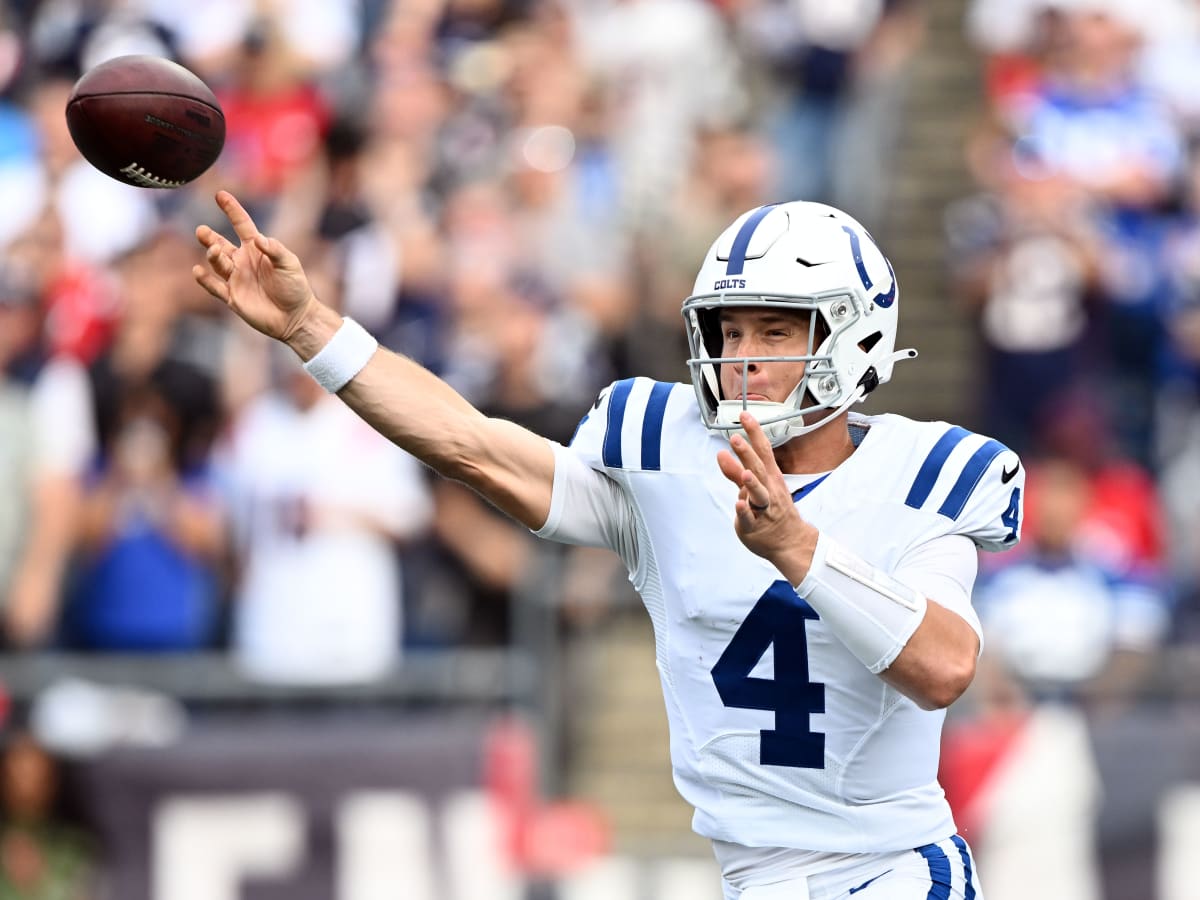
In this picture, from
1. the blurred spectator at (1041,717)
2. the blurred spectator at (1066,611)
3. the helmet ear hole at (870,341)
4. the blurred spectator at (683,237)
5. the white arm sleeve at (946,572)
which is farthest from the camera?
the blurred spectator at (683,237)

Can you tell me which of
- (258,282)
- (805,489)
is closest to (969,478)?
(805,489)

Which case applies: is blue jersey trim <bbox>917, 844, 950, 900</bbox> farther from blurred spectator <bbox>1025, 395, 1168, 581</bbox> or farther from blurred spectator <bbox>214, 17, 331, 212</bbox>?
blurred spectator <bbox>214, 17, 331, 212</bbox>

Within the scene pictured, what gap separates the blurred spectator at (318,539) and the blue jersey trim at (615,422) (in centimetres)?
351

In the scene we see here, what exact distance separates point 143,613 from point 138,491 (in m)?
0.46

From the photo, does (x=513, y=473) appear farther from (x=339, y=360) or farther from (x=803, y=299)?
(x=803, y=299)

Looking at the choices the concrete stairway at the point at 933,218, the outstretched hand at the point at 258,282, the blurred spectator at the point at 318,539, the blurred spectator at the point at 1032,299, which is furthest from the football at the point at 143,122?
the concrete stairway at the point at 933,218

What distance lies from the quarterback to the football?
308 millimetres

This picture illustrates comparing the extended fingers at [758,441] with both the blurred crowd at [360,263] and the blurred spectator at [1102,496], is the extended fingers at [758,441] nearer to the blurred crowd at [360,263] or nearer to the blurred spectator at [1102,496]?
the blurred crowd at [360,263]

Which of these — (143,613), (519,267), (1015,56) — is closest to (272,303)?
(143,613)

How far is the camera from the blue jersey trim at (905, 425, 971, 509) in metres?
3.95

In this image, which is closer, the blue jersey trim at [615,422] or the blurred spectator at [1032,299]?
the blue jersey trim at [615,422]

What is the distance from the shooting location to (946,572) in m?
3.86

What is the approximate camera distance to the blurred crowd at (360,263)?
7676mm

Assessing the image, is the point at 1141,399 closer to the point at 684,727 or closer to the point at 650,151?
the point at 650,151
